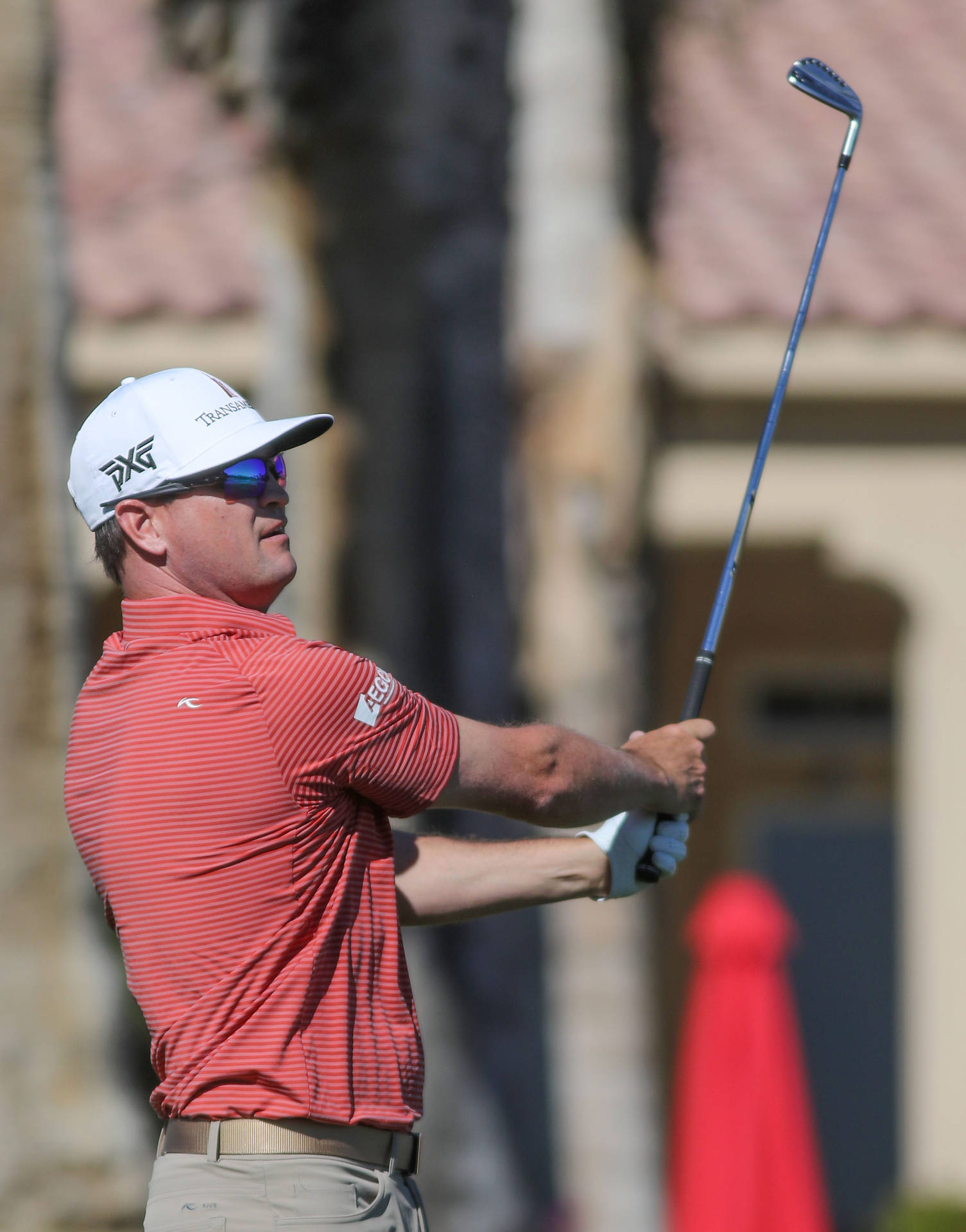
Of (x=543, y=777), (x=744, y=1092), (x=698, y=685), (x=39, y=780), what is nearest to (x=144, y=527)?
(x=543, y=777)

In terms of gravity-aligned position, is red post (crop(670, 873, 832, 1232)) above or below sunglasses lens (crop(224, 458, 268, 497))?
below

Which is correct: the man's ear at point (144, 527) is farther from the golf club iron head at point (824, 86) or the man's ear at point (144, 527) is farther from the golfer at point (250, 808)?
the golf club iron head at point (824, 86)

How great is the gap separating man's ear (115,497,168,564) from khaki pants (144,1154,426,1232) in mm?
870

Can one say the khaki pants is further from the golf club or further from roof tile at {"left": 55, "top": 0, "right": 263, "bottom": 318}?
roof tile at {"left": 55, "top": 0, "right": 263, "bottom": 318}

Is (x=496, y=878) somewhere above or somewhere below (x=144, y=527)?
below

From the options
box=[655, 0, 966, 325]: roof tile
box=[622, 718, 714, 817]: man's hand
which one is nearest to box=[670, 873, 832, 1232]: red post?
box=[655, 0, 966, 325]: roof tile

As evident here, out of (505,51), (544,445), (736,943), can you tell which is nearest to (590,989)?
(736,943)

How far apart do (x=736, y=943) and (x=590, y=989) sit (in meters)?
1.14

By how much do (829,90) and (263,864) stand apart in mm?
1848

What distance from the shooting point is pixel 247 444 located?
9.18 feet

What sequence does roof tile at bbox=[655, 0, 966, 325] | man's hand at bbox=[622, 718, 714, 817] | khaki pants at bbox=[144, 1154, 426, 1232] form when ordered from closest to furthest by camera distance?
khaki pants at bbox=[144, 1154, 426, 1232], man's hand at bbox=[622, 718, 714, 817], roof tile at bbox=[655, 0, 966, 325]

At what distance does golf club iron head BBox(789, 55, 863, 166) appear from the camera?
11.5 feet

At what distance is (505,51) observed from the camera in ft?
20.7

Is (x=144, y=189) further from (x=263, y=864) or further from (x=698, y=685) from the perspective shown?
A: (x=263, y=864)
